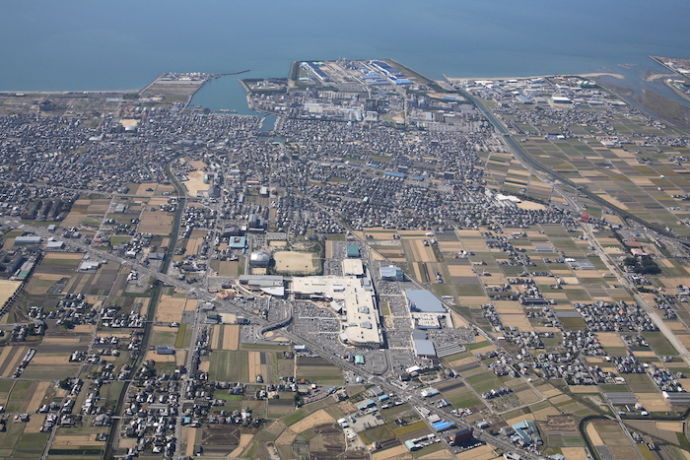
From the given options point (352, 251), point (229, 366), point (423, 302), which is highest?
point (352, 251)

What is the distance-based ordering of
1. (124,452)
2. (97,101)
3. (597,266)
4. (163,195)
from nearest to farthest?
(124,452) < (597,266) < (163,195) < (97,101)

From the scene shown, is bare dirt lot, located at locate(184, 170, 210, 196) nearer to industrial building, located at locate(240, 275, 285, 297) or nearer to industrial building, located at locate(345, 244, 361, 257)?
industrial building, located at locate(240, 275, 285, 297)

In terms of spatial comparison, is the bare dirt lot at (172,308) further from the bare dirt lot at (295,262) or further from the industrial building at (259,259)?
the bare dirt lot at (295,262)

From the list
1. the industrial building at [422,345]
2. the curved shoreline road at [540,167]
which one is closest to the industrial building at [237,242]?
the industrial building at [422,345]

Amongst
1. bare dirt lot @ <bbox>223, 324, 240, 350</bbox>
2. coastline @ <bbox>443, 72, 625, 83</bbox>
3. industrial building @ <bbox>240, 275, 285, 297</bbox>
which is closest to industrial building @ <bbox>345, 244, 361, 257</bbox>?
industrial building @ <bbox>240, 275, 285, 297</bbox>

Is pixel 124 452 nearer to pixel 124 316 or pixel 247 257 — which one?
pixel 124 316

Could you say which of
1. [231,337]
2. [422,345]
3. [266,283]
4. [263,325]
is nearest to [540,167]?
[422,345]

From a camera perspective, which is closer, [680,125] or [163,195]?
[163,195]

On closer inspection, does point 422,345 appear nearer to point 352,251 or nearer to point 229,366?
point 352,251

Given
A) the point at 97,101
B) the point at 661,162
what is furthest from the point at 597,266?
the point at 97,101
